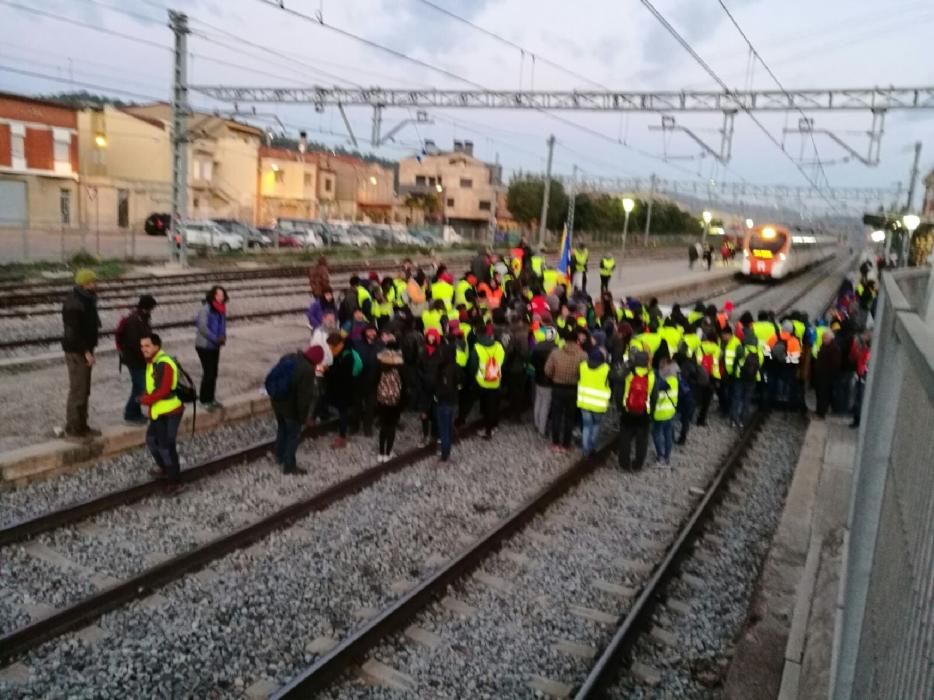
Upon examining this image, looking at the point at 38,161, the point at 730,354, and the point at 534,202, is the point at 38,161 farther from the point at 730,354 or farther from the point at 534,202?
the point at 730,354

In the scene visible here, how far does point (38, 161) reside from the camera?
149 ft

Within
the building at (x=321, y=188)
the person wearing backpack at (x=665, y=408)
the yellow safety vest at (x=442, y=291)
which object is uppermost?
the building at (x=321, y=188)

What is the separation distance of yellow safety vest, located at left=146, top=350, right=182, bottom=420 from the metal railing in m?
6.27

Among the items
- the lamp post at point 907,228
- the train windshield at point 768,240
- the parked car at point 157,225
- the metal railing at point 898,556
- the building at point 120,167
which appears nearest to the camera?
the metal railing at point 898,556

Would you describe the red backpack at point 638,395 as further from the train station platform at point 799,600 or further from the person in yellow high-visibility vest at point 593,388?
the train station platform at point 799,600

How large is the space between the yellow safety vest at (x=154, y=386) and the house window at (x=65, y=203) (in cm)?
4589

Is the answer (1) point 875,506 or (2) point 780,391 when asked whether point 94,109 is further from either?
(1) point 875,506

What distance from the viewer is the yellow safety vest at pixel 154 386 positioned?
7766 mm

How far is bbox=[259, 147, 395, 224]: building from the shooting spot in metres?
63.6

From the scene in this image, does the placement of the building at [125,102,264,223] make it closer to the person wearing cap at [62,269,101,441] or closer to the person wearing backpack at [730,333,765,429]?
the person wearing backpack at [730,333,765,429]

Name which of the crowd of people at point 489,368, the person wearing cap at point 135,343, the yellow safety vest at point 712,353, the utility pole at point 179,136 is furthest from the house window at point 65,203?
the yellow safety vest at point 712,353

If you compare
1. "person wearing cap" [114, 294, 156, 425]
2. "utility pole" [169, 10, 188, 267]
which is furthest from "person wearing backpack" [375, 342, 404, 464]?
"utility pole" [169, 10, 188, 267]

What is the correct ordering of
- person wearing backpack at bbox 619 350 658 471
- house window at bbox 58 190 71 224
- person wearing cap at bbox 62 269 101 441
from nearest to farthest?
person wearing cap at bbox 62 269 101 441 → person wearing backpack at bbox 619 350 658 471 → house window at bbox 58 190 71 224

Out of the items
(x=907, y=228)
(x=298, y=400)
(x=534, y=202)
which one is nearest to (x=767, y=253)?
(x=907, y=228)
